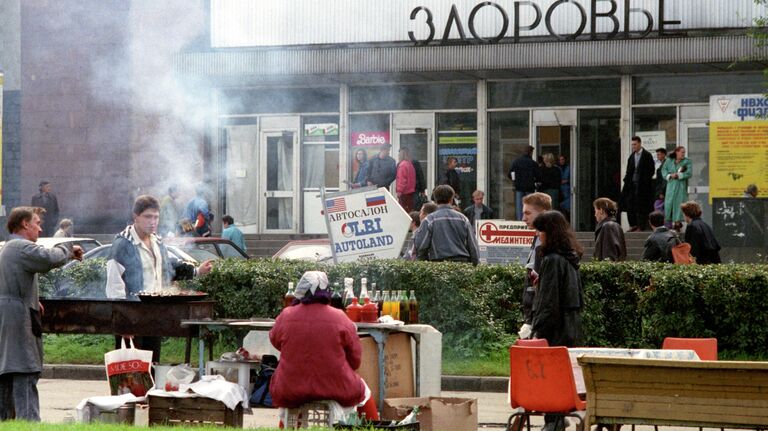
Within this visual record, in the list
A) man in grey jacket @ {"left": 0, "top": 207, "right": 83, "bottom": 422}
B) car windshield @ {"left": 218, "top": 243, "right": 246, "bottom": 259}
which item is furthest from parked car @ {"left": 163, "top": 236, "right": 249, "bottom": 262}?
man in grey jacket @ {"left": 0, "top": 207, "right": 83, "bottom": 422}

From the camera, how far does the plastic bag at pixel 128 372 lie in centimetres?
1013

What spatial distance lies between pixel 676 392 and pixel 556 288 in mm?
2233

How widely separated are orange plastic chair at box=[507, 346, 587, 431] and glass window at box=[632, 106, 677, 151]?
62.4 feet

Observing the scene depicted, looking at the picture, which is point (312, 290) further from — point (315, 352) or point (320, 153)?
point (320, 153)

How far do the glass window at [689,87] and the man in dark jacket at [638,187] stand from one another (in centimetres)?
169

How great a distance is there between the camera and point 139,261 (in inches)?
446

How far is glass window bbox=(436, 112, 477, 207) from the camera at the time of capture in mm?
28953

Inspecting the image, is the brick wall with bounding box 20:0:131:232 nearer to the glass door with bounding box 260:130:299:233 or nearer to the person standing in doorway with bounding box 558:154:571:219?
the glass door with bounding box 260:130:299:233

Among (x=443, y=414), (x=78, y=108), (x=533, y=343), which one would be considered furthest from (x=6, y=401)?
(x=78, y=108)

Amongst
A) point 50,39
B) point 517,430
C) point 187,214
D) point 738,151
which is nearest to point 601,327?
point 517,430

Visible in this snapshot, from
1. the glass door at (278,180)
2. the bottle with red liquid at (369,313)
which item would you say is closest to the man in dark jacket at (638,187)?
the glass door at (278,180)

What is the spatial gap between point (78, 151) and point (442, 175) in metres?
7.99

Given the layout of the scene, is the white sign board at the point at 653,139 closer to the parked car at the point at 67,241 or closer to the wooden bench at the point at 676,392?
the parked car at the point at 67,241

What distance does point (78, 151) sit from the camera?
3141 centimetres
